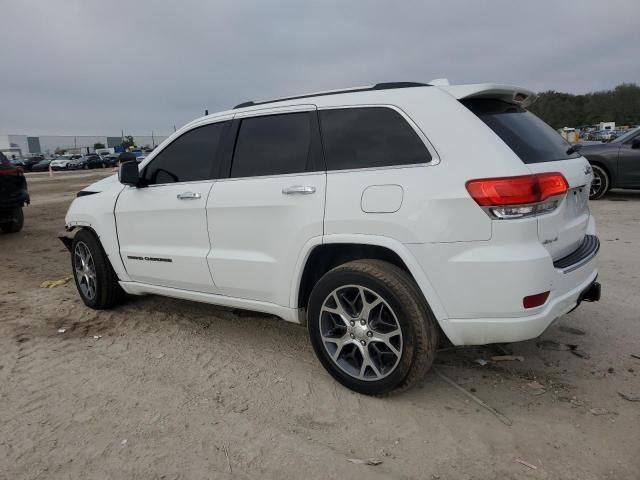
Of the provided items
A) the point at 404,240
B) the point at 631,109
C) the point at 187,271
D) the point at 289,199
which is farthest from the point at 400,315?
the point at 631,109

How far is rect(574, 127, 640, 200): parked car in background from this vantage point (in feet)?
33.1

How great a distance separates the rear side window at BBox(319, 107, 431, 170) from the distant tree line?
62.0m

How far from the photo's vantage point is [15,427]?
290 cm

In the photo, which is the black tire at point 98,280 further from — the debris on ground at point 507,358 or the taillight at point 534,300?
the taillight at point 534,300

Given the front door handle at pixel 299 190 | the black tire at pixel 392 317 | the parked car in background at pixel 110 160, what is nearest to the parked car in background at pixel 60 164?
the parked car in background at pixel 110 160

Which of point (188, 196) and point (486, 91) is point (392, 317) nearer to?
point (486, 91)

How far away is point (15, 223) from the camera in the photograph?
9648mm

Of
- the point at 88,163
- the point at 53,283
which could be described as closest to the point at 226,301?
the point at 53,283

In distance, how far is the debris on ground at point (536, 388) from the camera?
3104 millimetres

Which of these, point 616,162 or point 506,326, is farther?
point 616,162

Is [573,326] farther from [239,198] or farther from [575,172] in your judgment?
[239,198]

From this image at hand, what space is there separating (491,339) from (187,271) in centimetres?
231

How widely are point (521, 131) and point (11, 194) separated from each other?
913cm

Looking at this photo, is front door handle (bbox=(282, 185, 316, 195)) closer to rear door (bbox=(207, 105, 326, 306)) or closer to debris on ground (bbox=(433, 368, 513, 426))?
rear door (bbox=(207, 105, 326, 306))
